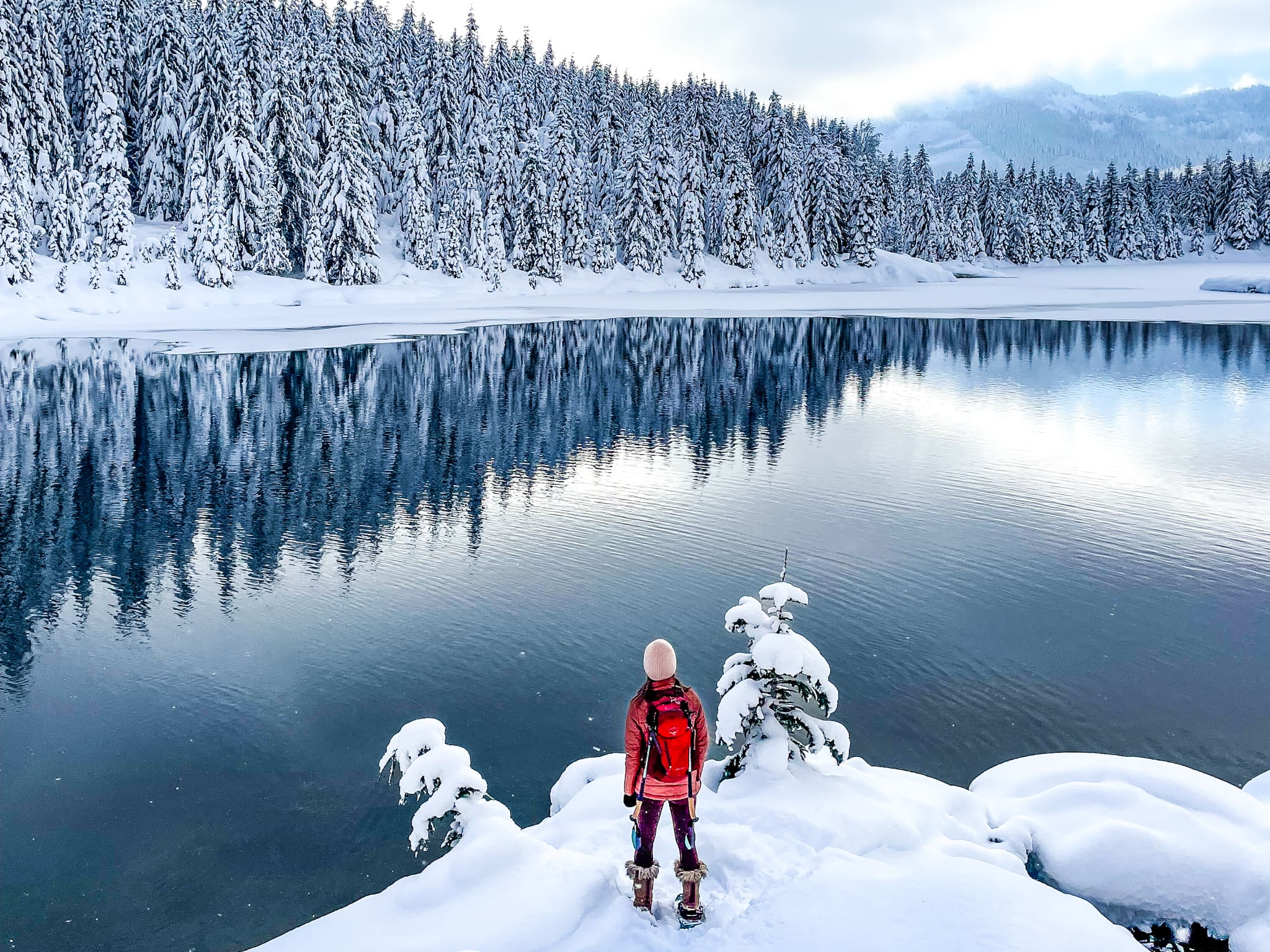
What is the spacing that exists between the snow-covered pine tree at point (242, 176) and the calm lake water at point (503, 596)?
103 feet

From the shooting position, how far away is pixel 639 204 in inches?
3413

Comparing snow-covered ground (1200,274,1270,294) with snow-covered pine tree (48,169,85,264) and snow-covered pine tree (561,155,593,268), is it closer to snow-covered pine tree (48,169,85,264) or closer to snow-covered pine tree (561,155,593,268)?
snow-covered pine tree (561,155,593,268)

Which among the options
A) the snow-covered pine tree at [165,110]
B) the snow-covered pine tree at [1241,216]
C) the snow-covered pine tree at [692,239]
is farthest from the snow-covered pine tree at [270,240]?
the snow-covered pine tree at [1241,216]

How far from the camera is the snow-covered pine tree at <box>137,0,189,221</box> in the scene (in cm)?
6812

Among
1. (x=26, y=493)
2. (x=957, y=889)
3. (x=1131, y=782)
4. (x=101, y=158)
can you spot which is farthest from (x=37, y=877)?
(x=101, y=158)

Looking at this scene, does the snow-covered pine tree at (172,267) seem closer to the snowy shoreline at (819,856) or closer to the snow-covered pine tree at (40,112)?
the snow-covered pine tree at (40,112)

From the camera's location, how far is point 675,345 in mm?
52438

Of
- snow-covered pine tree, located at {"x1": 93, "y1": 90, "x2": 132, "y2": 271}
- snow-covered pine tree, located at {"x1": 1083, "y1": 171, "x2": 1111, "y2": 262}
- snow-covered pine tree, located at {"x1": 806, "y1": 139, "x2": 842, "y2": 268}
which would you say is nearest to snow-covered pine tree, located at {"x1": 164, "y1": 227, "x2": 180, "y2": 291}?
snow-covered pine tree, located at {"x1": 93, "y1": 90, "x2": 132, "y2": 271}

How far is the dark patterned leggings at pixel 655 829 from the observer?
6551mm

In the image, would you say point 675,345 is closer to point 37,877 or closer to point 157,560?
point 157,560

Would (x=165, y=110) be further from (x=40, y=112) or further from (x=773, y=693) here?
(x=773, y=693)

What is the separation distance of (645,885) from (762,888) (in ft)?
2.85

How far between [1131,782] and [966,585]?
7949 millimetres

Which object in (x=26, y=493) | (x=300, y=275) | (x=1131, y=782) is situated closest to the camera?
(x=1131, y=782)
